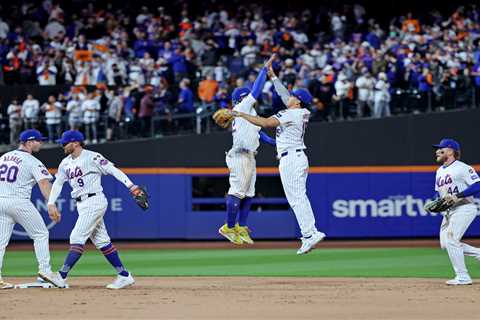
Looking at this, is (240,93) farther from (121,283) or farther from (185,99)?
(185,99)

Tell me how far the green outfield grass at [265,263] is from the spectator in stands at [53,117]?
285 centimetres

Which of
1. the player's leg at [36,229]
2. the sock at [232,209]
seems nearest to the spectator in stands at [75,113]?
the sock at [232,209]

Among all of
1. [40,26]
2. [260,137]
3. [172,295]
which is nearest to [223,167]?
[40,26]

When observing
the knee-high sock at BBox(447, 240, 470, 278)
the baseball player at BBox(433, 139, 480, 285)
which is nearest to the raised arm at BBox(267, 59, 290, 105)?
the baseball player at BBox(433, 139, 480, 285)

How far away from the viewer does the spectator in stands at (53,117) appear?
22.7 metres

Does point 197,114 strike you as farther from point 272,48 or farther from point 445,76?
point 445,76

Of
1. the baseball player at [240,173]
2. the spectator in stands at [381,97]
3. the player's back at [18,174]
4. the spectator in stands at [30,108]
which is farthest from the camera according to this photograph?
the spectator in stands at [30,108]

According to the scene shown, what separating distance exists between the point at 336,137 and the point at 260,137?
395 inches

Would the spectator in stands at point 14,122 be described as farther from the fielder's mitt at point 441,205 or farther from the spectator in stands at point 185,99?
the fielder's mitt at point 441,205

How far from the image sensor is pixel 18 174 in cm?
1275

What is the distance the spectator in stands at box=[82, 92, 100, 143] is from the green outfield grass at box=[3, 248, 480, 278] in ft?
10.4

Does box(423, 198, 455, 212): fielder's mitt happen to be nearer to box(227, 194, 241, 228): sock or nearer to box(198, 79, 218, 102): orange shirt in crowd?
box(227, 194, 241, 228): sock

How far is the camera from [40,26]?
90.4 ft

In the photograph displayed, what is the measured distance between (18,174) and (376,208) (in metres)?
12.4
